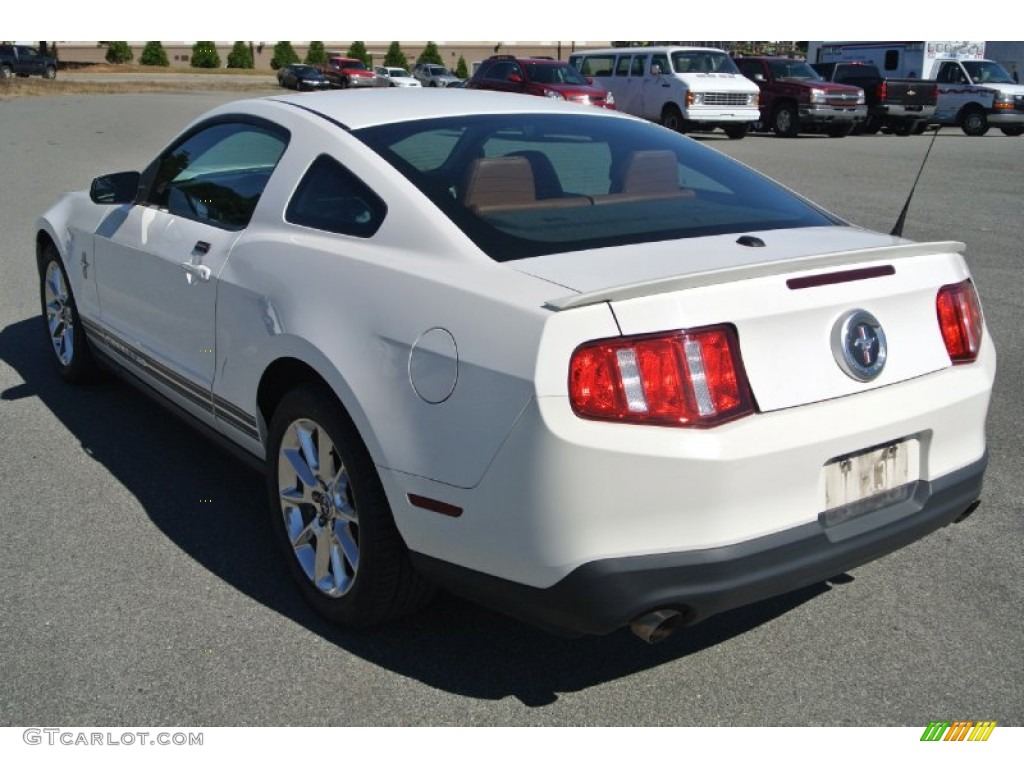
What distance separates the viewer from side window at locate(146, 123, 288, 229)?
409cm

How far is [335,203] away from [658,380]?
146 cm

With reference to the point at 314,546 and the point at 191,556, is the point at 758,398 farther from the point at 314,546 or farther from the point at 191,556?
the point at 191,556

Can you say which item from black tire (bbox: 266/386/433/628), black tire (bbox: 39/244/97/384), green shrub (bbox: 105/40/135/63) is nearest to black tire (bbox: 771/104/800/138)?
black tire (bbox: 39/244/97/384)

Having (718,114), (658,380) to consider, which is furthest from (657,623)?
(718,114)

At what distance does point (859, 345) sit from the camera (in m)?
2.91

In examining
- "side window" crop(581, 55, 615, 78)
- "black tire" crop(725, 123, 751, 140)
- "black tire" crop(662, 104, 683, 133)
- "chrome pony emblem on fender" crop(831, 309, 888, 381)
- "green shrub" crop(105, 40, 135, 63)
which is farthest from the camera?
"green shrub" crop(105, 40, 135, 63)

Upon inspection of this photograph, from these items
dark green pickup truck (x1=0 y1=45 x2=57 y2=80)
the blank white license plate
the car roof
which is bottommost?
the blank white license plate

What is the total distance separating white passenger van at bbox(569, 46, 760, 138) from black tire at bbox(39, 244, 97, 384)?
61.9 feet

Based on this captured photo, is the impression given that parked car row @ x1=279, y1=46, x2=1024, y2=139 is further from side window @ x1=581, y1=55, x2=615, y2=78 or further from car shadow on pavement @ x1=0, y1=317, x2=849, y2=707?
car shadow on pavement @ x1=0, y1=317, x2=849, y2=707

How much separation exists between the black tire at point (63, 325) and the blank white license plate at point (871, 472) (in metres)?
4.14

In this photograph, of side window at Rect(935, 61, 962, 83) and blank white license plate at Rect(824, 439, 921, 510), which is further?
side window at Rect(935, 61, 962, 83)

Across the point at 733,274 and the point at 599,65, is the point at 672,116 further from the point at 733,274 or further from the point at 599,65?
the point at 733,274

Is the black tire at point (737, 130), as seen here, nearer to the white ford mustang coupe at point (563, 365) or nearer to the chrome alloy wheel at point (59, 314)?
the chrome alloy wheel at point (59, 314)

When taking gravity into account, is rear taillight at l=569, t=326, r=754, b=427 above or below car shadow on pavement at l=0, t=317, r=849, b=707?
above
